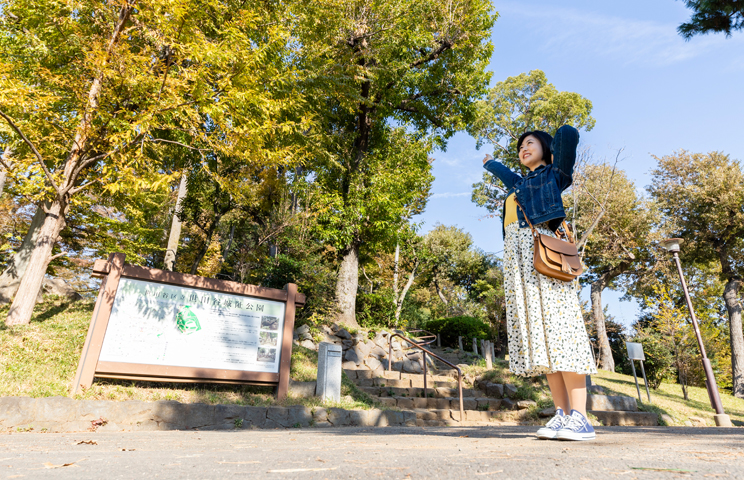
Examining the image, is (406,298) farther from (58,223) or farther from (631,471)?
(631,471)

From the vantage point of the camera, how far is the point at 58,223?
22.4 ft

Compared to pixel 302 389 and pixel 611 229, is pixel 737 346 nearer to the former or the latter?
pixel 611 229

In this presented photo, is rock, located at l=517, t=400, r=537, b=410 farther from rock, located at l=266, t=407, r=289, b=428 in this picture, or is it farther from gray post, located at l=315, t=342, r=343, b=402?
rock, located at l=266, t=407, r=289, b=428

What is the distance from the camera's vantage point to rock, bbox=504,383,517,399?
775 cm

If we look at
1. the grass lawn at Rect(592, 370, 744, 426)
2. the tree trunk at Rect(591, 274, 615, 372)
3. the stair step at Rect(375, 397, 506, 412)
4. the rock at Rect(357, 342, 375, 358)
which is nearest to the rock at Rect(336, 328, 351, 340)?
the rock at Rect(357, 342, 375, 358)

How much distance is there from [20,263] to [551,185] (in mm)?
11103

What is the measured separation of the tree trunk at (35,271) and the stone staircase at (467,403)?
587 centimetres

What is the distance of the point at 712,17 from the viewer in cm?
655

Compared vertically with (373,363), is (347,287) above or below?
above

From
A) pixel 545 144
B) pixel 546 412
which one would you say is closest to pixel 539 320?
pixel 545 144

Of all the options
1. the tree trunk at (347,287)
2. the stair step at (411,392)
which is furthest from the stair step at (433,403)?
the tree trunk at (347,287)

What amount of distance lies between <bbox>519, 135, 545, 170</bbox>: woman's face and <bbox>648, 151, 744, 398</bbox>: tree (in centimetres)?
1919

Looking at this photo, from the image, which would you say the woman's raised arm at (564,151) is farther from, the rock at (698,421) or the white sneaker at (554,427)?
the rock at (698,421)

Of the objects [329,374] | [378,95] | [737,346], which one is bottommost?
[329,374]
